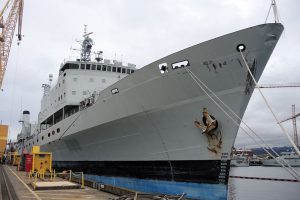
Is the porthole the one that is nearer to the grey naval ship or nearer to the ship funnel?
the grey naval ship

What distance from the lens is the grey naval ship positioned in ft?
35.0

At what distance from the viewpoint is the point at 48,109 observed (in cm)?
2597

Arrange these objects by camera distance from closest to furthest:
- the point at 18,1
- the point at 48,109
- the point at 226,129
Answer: the point at 226,129 < the point at 48,109 < the point at 18,1

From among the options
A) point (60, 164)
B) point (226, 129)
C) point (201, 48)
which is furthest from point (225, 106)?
point (60, 164)

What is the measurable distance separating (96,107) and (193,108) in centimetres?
576

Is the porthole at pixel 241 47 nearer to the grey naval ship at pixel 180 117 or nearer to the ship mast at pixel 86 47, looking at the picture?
the grey naval ship at pixel 180 117


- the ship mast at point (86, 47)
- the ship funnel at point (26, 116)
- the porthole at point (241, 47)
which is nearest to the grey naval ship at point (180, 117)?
the porthole at point (241, 47)

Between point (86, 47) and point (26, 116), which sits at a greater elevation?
point (86, 47)

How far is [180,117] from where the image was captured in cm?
1182

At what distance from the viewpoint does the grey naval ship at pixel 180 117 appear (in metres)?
10.7

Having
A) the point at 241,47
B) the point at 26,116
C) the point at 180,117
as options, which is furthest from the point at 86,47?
the point at 26,116

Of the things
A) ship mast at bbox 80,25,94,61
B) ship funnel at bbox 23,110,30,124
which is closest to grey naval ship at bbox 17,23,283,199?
ship mast at bbox 80,25,94,61

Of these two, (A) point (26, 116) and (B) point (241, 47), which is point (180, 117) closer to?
(B) point (241, 47)

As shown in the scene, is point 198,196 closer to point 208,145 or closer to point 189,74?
point 208,145
